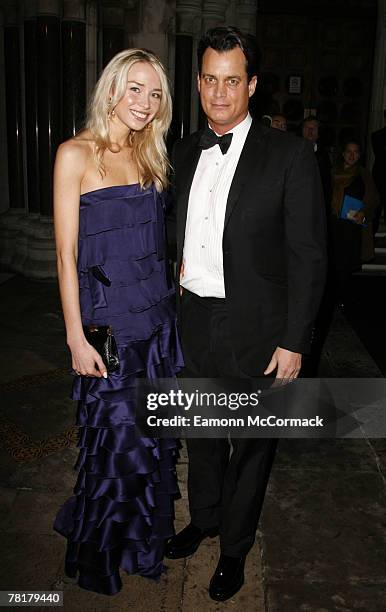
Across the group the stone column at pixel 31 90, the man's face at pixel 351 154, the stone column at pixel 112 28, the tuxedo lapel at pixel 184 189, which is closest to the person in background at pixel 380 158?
the man's face at pixel 351 154

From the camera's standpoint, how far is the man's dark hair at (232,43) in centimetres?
211

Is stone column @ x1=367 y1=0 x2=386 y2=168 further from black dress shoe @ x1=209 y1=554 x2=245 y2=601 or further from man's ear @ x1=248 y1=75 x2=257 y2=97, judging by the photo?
black dress shoe @ x1=209 y1=554 x2=245 y2=601

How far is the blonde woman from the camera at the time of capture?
2.11 meters

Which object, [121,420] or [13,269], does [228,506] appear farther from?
[13,269]

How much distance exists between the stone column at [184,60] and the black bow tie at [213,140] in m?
5.89

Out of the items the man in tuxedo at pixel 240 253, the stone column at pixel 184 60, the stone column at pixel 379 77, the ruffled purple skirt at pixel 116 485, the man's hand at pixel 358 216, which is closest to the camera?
the man in tuxedo at pixel 240 253

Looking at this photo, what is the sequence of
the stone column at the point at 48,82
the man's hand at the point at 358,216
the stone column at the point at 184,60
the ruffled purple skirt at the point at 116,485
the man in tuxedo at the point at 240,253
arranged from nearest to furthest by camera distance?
the man in tuxedo at the point at 240,253, the ruffled purple skirt at the point at 116,485, the man's hand at the point at 358,216, the stone column at the point at 48,82, the stone column at the point at 184,60

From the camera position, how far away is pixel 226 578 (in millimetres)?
2402

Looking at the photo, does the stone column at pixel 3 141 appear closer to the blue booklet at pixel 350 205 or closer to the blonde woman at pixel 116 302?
the blue booklet at pixel 350 205

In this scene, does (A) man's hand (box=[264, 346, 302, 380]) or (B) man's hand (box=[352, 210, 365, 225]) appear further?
(B) man's hand (box=[352, 210, 365, 225])

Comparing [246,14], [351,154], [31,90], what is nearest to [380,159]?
[351,154]

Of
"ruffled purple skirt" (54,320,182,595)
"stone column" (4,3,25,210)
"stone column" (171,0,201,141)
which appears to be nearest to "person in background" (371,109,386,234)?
"stone column" (171,0,201,141)

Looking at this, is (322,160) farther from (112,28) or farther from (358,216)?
(112,28)

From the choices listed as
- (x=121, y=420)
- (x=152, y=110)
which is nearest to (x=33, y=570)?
(x=121, y=420)
